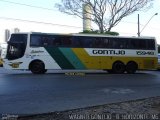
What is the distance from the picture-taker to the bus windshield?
2947cm

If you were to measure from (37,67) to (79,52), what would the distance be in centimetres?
327

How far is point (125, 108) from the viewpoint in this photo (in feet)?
38.3

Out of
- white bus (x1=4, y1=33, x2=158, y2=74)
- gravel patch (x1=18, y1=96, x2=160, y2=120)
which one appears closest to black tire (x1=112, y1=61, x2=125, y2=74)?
white bus (x1=4, y1=33, x2=158, y2=74)

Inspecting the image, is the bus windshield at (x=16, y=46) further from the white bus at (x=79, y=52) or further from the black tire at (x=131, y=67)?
the black tire at (x=131, y=67)

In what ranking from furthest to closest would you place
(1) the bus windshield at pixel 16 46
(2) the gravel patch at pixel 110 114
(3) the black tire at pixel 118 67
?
(3) the black tire at pixel 118 67, (1) the bus windshield at pixel 16 46, (2) the gravel patch at pixel 110 114

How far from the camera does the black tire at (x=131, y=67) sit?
107ft

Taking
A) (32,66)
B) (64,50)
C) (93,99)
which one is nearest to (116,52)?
(64,50)

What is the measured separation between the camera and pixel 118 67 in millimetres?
32219

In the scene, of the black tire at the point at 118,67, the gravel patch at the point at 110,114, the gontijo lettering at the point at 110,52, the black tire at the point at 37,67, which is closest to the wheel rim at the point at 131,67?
the black tire at the point at 118,67

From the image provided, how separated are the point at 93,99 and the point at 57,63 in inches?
611

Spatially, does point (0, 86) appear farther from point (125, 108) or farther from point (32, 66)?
point (32, 66)

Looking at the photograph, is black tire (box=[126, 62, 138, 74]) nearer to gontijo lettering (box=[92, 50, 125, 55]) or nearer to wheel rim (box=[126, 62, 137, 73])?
wheel rim (box=[126, 62, 137, 73])

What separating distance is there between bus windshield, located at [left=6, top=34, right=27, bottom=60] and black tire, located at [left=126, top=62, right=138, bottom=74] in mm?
7959

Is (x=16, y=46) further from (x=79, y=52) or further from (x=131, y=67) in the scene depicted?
(x=131, y=67)
